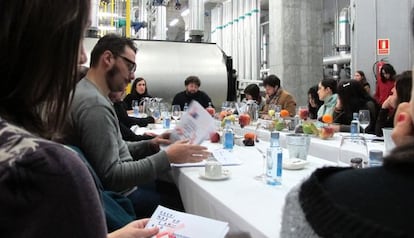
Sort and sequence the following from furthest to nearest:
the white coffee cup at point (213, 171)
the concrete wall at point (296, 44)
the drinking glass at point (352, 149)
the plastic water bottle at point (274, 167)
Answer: the concrete wall at point (296, 44)
the drinking glass at point (352, 149)
the white coffee cup at point (213, 171)
the plastic water bottle at point (274, 167)

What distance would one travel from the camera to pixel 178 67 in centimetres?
662

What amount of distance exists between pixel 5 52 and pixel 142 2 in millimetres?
9839

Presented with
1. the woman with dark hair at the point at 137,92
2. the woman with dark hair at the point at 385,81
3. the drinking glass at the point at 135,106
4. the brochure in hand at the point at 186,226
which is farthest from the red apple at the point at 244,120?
the woman with dark hair at the point at 137,92

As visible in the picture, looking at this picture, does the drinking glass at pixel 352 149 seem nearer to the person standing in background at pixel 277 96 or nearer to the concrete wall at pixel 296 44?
the person standing in background at pixel 277 96

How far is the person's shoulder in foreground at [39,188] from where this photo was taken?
468 millimetres

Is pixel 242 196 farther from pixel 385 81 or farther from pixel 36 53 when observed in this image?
pixel 385 81

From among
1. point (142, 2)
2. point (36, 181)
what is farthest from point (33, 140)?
point (142, 2)

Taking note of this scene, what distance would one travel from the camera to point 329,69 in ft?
29.5

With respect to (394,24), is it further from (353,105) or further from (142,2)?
(142,2)

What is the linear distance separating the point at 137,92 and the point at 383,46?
3.53m

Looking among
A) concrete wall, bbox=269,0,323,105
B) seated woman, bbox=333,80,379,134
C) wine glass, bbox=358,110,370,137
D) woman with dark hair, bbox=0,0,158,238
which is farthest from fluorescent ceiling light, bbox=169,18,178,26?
woman with dark hair, bbox=0,0,158,238

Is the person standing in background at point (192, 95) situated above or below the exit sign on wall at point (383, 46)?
below

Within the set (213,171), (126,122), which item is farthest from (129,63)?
(126,122)

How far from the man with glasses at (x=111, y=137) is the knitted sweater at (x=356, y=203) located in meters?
1.11
